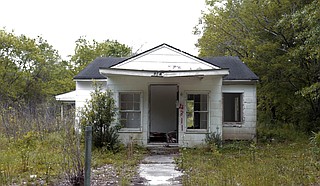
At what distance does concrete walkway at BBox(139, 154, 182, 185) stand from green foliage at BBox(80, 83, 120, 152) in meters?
1.43

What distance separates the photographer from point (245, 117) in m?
13.5

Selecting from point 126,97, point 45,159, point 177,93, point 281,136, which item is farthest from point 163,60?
point 281,136

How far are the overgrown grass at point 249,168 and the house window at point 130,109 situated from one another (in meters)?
2.15

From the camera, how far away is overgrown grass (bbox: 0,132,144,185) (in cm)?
655

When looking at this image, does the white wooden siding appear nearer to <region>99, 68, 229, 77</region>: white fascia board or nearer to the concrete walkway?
<region>99, 68, 229, 77</region>: white fascia board

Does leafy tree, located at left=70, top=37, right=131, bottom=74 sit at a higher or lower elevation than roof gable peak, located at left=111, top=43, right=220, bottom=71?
higher

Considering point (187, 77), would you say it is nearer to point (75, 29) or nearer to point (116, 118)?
point (116, 118)

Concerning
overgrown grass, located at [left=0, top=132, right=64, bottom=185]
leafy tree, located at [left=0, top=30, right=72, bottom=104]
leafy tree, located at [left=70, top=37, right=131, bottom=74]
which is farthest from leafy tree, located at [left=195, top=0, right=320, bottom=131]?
leafy tree, located at [left=70, top=37, right=131, bottom=74]

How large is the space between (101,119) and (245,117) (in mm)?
5731

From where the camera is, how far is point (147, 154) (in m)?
10.9

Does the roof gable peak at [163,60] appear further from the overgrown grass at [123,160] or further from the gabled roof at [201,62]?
the overgrown grass at [123,160]

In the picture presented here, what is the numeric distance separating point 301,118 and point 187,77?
809cm

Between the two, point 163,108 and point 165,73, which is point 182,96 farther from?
point 163,108

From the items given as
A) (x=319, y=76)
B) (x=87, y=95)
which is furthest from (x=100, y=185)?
(x=319, y=76)
